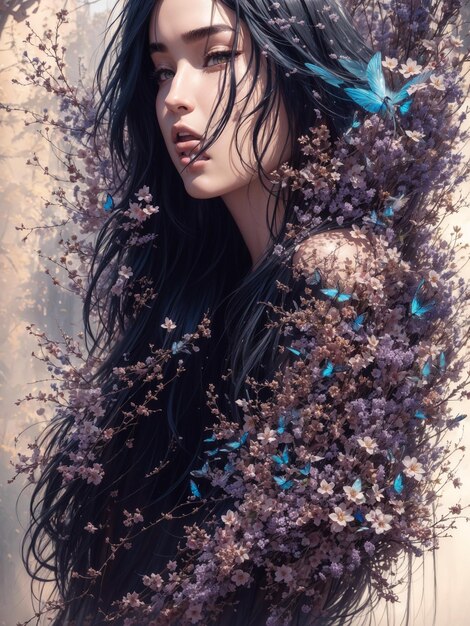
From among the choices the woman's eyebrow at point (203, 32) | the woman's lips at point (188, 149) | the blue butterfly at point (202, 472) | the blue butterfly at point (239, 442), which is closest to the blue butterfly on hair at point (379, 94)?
the woman's eyebrow at point (203, 32)

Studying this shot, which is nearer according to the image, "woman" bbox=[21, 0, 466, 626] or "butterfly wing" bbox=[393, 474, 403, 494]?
"butterfly wing" bbox=[393, 474, 403, 494]

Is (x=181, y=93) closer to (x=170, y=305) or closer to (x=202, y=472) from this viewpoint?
(x=170, y=305)

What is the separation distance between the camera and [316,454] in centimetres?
288

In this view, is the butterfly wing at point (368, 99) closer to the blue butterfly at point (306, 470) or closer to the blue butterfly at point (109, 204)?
the blue butterfly at point (109, 204)

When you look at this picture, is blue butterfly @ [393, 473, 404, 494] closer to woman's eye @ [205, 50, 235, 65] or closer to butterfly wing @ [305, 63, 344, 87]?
butterfly wing @ [305, 63, 344, 87]

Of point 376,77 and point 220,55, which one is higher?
point 220,55

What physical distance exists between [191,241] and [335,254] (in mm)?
771

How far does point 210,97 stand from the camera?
3223mm

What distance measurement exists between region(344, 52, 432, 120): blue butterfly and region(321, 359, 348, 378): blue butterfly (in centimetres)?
71

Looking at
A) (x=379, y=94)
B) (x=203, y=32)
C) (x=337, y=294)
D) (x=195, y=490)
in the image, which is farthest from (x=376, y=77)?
(x=195, y=490)

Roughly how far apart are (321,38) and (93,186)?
3.11 ft

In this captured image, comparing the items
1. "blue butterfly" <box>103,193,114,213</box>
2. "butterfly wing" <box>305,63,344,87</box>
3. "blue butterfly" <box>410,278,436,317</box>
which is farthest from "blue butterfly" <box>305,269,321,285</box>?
"blue butterfly" <box>103,193,114,213</box>

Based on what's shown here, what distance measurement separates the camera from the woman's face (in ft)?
10.6

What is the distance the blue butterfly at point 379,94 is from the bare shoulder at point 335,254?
35cm
